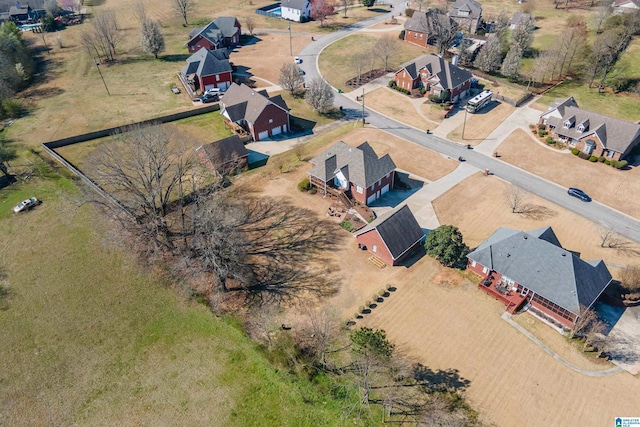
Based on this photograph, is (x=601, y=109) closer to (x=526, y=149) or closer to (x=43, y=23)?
(x=526, y=149)

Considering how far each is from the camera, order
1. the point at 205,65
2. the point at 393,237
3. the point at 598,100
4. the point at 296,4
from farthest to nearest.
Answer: the point at 296,4 < the point at 205,65 < the point at 598,100 < the point at 393,237

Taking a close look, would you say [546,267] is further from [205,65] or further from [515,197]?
[205,65]

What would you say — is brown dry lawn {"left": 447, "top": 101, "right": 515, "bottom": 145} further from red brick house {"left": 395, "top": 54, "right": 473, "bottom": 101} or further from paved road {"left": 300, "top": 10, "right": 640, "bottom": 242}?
red brick house {"left": 395, "top": 54, "right": 473, "bottom": 101}

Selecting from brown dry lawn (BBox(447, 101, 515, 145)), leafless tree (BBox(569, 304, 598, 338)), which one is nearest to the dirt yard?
leafless tree (BBox(569, 304, 598, 338))

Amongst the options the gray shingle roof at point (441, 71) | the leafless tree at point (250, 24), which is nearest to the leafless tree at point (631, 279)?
the gray shingle roof at point (441, 71)

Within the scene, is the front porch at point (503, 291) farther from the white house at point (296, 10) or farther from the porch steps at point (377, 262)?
the white house at point (296, 10)

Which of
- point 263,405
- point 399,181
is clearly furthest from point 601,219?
point 263,405

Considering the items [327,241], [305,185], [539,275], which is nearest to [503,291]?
[539,275]
